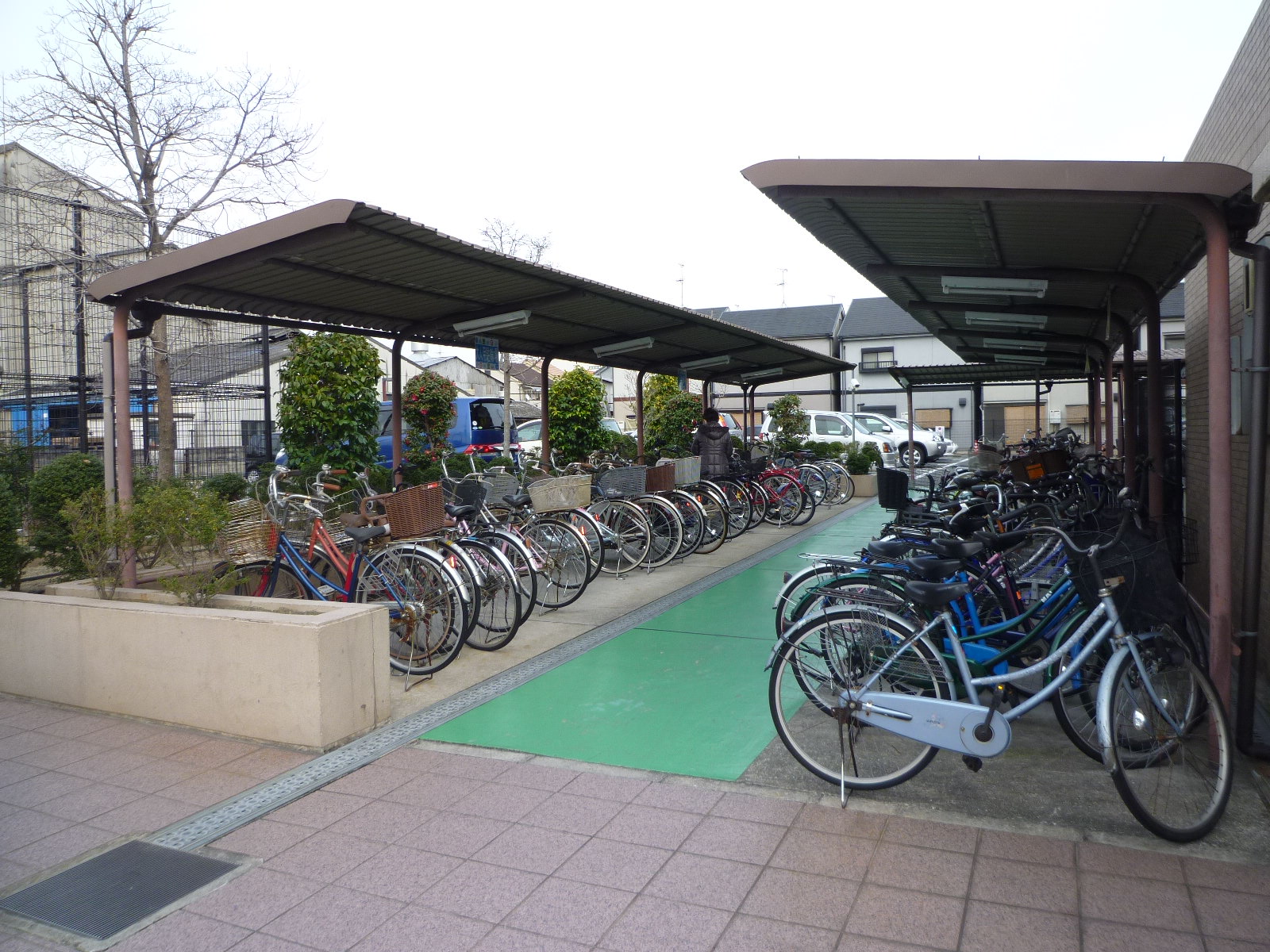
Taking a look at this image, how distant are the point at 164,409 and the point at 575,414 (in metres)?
5.69

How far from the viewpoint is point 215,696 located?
14.3 feet

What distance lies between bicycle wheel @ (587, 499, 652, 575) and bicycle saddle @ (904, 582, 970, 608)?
4.88 metres

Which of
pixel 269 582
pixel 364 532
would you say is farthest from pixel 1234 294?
A: pixel 269 582

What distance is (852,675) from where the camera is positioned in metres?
3.45

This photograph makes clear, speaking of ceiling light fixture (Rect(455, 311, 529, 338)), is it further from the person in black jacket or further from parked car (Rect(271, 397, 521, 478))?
parked car (Rect(271, 397, 521, 478))

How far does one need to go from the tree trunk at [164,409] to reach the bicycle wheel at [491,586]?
5.96 metres

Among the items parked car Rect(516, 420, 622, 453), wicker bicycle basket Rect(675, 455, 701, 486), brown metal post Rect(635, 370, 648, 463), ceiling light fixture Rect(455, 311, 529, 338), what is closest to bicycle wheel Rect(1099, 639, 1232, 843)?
ceiling light fixture Rect(455, 311, 529, 338)

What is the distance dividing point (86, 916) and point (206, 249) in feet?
11.3

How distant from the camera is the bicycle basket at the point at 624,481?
26.9 feet

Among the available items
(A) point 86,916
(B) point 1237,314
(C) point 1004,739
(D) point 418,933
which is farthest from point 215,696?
(B) point 1237,314

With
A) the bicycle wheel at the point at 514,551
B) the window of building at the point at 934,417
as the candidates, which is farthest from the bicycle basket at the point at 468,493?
the window of building at the point at 934,417

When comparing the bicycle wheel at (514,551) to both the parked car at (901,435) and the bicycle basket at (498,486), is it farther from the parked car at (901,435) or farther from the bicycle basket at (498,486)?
the parked car at (901,435)

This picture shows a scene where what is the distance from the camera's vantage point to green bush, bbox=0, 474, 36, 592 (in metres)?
5.73

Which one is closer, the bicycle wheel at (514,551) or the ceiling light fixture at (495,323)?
the bicycle wheel at (514,551)
